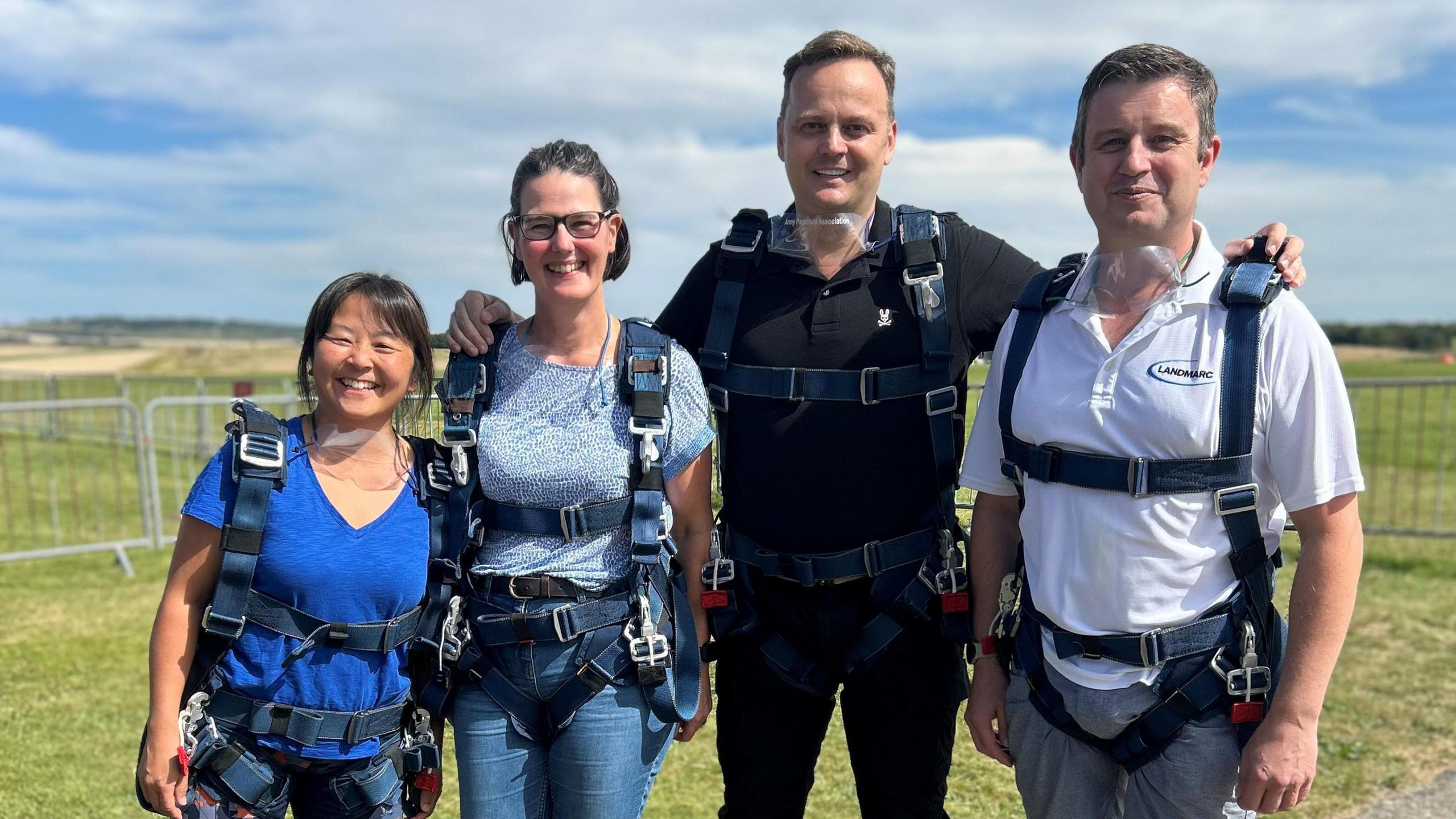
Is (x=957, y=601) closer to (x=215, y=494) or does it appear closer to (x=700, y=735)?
(x=215, y=494)

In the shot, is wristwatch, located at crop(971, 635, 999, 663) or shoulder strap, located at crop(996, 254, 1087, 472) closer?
shoulder strap, located at crop(996, 254, 1087, 472)

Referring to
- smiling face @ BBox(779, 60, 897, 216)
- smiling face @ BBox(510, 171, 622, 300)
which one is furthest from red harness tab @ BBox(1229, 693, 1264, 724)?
smiling face @ BBox(510, 171, 622, 300)

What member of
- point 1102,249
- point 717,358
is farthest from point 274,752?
point 1102,249

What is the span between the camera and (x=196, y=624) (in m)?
2.64

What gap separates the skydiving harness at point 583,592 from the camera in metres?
2.73

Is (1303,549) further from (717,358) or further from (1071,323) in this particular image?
(717,358)

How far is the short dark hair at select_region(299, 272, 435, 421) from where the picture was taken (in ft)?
9.17

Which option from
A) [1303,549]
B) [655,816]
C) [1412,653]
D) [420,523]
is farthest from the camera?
[1412,653]

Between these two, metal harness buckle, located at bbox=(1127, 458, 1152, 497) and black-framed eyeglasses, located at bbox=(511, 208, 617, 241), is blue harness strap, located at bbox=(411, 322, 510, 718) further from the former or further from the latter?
metal harness buckle, located at bbox=(1127, 458, 1152, 497)

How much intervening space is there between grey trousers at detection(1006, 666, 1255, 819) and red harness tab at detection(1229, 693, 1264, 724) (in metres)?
0.04

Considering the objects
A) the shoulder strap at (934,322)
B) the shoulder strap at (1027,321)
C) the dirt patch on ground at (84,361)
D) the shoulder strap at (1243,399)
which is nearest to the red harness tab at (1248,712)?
the shoulder strap at (1243,399)

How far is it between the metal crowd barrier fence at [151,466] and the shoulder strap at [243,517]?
57cm

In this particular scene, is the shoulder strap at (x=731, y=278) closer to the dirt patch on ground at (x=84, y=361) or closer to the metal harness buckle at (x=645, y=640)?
the metal harness buckle at (x=645, y=640)

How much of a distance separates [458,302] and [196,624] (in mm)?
1142
